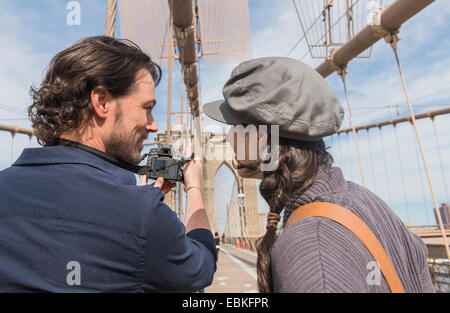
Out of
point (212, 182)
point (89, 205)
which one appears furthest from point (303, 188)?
point (212, 182)

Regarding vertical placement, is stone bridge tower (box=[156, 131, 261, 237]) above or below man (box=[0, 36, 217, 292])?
above

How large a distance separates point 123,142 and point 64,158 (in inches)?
6.2

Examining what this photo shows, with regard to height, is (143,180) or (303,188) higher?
(143,180)

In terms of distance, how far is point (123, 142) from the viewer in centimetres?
79

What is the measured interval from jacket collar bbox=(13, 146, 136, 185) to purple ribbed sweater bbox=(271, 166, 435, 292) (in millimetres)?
358

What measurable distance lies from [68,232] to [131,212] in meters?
0.11

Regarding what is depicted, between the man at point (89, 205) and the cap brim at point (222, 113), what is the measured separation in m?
0.18

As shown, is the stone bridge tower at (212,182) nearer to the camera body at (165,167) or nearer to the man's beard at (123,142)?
the camera body at (165,167)

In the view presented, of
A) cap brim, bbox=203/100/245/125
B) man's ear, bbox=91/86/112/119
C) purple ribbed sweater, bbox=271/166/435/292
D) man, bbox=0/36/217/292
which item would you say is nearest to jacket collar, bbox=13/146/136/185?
man, bbox=0/36/217/292

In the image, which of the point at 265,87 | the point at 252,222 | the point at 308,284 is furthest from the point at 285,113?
the point at 252,222

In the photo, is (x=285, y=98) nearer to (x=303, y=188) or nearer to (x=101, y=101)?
(x=303, y=188)

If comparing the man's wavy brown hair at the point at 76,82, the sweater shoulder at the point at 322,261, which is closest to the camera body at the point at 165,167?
the man's wavy brown hair at the point at 76,82

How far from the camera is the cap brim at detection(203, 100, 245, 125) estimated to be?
73 cm

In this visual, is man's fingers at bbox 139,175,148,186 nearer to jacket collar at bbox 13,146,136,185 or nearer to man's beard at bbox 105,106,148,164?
man's beard at bbox 105,106,148,164
